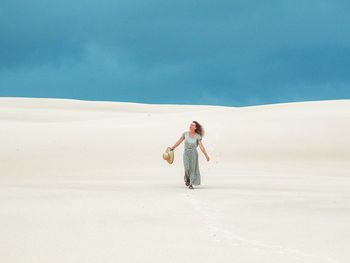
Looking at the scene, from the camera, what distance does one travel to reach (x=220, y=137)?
92.3ft

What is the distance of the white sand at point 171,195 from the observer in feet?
21.8

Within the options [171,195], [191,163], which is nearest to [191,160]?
[191,163]

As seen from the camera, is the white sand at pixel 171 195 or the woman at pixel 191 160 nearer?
the white sand at pixel 171 195

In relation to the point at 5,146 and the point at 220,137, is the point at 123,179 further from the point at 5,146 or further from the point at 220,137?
the point at 220,137

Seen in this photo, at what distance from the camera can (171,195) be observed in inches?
491

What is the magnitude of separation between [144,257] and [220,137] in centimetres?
2212

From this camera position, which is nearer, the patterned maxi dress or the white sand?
the white sand

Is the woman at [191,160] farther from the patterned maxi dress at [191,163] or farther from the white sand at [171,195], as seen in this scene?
the white sand at [171,195]

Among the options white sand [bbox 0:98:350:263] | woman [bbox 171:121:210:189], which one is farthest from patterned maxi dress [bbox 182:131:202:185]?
white sand [bbox 0:98:350:263]

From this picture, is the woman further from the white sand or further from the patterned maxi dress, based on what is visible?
the white sand

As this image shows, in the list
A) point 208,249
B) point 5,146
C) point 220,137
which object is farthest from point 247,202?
point 220,137

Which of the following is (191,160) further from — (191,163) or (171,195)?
(171,195)

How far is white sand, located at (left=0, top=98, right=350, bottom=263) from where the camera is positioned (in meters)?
6.66

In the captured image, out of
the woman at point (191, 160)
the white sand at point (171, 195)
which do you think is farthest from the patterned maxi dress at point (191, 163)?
the white sand at point (171, 195)
